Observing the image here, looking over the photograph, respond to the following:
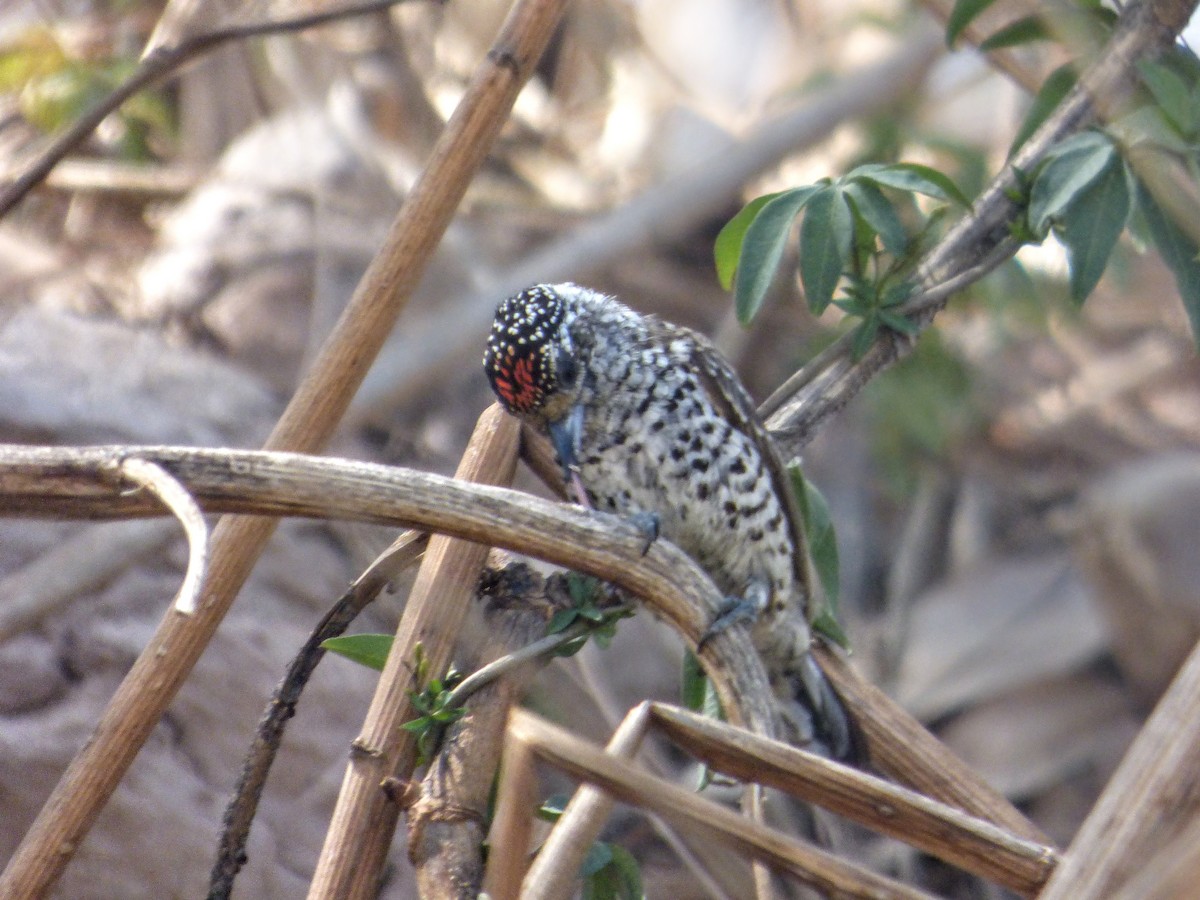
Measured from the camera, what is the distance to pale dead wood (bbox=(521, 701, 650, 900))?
4.82ft

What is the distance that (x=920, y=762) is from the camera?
2.12 m

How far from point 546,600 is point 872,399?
3.46m

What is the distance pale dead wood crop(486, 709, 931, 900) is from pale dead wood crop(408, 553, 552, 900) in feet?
0.87

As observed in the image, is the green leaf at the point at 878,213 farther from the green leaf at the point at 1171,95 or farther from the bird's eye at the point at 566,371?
the bird's eye at the point at 566,371

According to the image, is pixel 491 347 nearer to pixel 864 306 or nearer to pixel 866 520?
pixel 864 306

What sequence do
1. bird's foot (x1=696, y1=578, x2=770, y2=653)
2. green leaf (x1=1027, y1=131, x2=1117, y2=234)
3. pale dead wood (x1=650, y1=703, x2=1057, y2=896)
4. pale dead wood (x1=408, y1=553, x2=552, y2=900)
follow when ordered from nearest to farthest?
pale dead wood (x1=650, y1=703, x2=1057, y2=896) → pale dead wood (x1=408, y1=553, x2=552, y2=900) → bird's foot (x1=696, y1=578, x2=770, y2=653) → green leaf (x1=1027, y1=131, x2=1117, y2=234)

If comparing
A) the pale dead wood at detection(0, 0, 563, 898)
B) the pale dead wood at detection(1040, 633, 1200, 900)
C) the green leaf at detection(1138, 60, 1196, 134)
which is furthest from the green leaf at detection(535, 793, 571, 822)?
the green leaf at detection(1138, 60, 1196, 134)

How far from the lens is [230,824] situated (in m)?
1.84

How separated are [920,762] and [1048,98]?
1.27m

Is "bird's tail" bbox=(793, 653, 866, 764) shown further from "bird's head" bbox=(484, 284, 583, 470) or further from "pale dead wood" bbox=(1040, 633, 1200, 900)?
"pale dead wood" bbox=(1040, 633, 1200, 900)

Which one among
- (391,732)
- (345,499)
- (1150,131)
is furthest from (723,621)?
(1150,131)

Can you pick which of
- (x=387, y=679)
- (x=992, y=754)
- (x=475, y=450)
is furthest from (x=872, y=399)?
(x=387, y=679)

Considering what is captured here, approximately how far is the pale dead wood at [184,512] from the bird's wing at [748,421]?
4.25 ft

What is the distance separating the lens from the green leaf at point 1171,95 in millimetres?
2156
